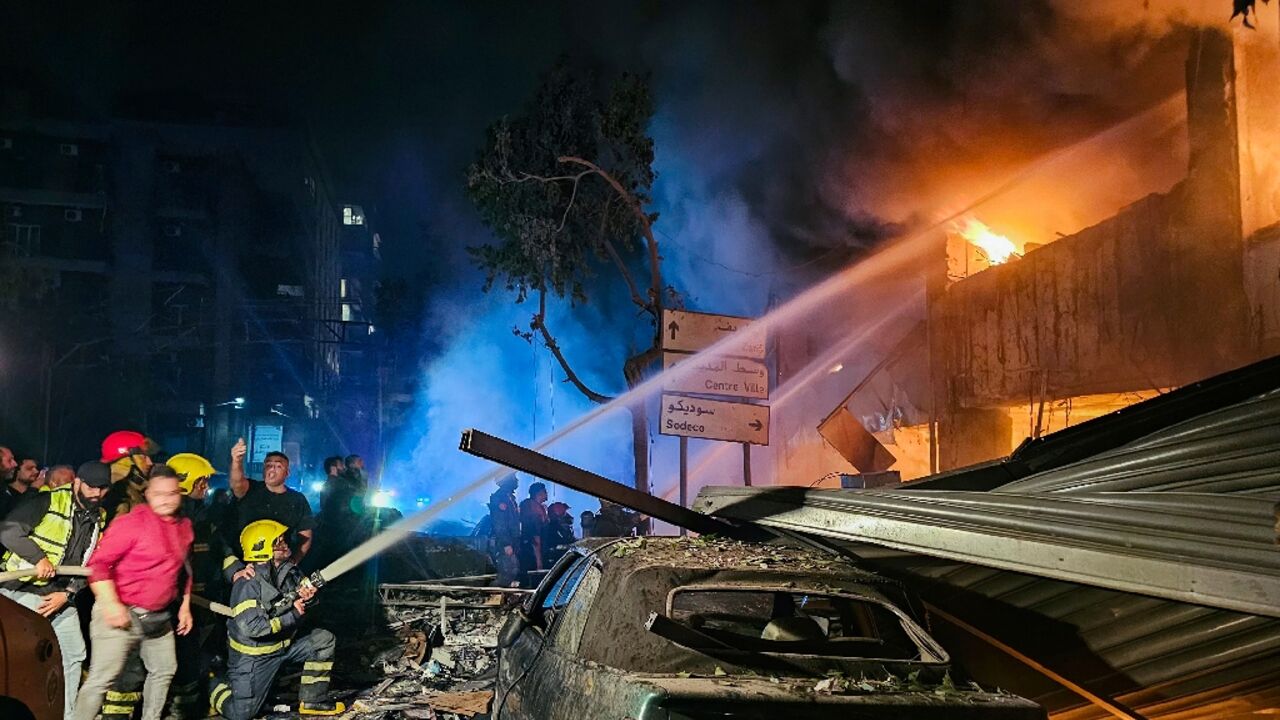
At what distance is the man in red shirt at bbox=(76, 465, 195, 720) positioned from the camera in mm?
5262

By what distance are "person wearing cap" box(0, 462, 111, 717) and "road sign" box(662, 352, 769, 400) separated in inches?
225

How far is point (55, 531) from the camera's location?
248 inches

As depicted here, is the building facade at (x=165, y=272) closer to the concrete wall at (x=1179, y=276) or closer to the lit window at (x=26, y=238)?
the lit window at (x=26, y=238)

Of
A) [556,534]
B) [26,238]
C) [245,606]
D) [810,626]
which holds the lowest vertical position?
[556,534]

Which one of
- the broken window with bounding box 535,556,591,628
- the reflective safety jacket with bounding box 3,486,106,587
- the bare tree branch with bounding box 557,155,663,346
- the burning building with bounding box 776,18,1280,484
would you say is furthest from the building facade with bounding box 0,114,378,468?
the broken window with bounding box 535,556,591,628

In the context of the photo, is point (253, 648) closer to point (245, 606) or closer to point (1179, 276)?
point (245, 606)

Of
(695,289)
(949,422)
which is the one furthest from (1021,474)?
(695,289)

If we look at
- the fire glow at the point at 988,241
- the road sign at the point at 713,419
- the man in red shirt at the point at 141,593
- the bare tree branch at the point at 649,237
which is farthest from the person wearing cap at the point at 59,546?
the fire glow at the point at 988,241

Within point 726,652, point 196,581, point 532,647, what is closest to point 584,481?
point 532,647

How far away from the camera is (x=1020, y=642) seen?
405cm

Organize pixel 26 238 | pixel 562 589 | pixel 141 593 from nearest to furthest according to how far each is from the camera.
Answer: pixel 562 589, pixel 141 593, pixel 26 238

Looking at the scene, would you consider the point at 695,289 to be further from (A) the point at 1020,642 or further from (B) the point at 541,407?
(B) the point at 541,407

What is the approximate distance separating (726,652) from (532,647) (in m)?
1.39

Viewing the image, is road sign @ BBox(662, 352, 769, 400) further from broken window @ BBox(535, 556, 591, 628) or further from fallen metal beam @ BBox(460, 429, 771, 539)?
fallen metal beam @ BBox(460, 429, 771, 539)
